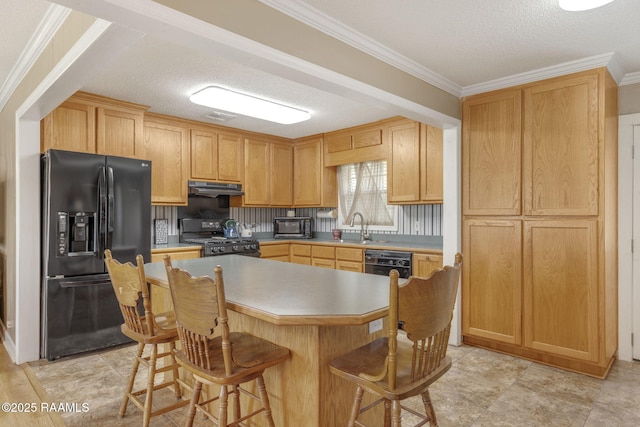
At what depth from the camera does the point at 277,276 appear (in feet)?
7.33

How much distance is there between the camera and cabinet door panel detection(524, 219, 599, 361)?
2.80 meters

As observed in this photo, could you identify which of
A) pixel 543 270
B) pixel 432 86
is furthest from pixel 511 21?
pixel 543 270

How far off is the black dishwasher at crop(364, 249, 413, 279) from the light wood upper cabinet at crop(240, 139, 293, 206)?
1.73 m

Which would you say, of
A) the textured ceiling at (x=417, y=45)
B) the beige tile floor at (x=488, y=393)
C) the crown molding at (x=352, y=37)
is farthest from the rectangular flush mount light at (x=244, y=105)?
the beige tile floor at (x=488, y=393)

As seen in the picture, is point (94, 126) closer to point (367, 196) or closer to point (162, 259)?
point (162, 259)

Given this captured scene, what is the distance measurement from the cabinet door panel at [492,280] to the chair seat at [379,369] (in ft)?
5.92

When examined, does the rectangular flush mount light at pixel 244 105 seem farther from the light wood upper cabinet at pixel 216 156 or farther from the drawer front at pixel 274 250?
the drawer front at pixel 274 250

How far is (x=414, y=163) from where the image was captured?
4.17m

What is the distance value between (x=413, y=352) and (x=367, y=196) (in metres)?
3.76

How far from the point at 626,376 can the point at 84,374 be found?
4029 millimetres

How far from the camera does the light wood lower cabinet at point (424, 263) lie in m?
3.72

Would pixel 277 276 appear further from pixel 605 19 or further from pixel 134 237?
pixel 605 19

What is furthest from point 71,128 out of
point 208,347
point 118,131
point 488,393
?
point 488,393

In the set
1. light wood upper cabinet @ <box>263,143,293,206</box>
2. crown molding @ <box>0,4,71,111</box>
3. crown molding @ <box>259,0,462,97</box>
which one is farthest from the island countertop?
light wood upper cabinet @ <box>263,143,293,206</box>
